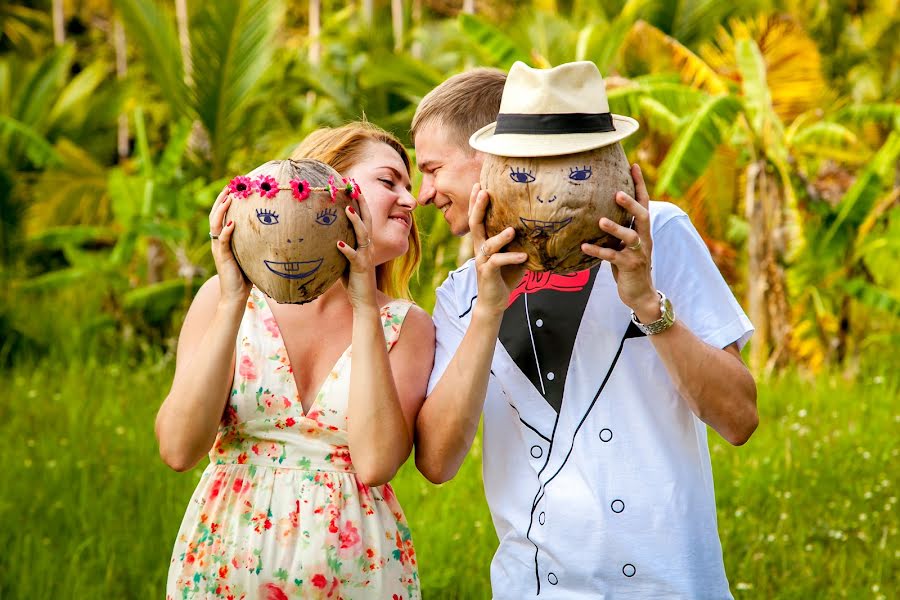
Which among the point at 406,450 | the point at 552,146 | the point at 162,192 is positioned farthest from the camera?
the point at 162,192

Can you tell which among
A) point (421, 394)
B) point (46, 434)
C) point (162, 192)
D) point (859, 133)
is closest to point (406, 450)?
point (421, 394)

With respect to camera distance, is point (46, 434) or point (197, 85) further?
point (197, 85)

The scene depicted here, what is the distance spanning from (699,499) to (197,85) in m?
8.00

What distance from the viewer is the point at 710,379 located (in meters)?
2.13

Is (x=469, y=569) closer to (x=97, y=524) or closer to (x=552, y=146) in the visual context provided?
(x=97, y=524)

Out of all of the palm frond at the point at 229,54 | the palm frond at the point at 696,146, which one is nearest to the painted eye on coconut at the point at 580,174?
the palm frond at the point at 696,146

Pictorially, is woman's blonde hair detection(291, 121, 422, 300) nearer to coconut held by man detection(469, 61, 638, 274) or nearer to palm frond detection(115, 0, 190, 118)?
coconut held by man detection(469, 61, 638, 274)

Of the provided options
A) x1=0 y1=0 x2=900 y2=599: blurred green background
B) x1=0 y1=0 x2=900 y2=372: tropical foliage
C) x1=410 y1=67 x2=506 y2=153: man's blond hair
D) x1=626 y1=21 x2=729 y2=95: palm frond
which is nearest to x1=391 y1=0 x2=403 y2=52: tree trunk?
x1=0 y1=0 x2=900 y2=599: blurred green background

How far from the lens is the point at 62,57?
42.9 ft

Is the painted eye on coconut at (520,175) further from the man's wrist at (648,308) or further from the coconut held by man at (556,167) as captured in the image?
the man's wrist at (648,308)

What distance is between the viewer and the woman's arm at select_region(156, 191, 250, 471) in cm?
224

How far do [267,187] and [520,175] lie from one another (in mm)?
548

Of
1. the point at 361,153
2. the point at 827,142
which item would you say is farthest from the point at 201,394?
the point at 827,142

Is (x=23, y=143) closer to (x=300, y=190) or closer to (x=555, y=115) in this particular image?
(x=300, y=190)
